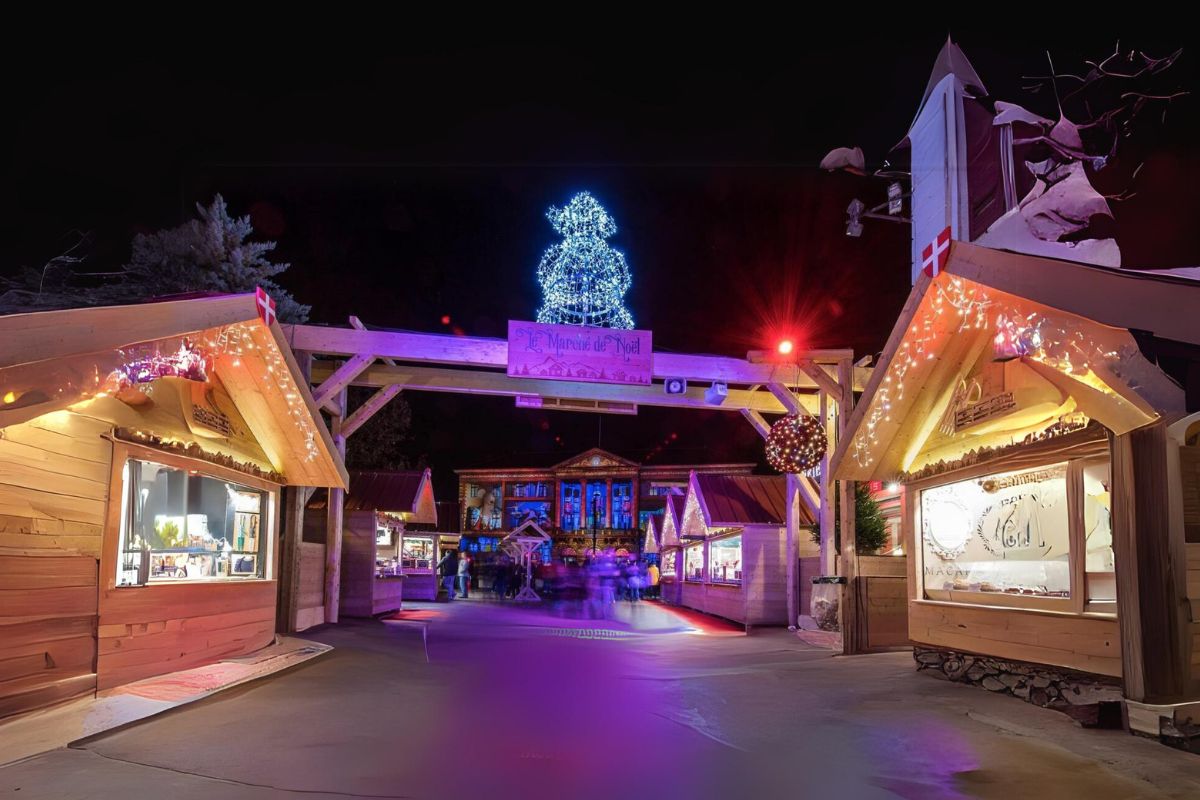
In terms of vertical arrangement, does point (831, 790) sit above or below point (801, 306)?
below

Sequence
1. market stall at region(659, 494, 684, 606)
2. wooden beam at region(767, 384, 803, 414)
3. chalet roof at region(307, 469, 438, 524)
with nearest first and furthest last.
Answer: wooden beam at region(767, 384, 803, 414) → chalet roof at region(307, 469, 438, 524) → market stall at region(659, 494, 684, 606)

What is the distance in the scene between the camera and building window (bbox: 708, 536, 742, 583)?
63.8 feet

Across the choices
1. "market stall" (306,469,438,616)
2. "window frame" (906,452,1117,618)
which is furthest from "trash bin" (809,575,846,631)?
"market stall" (306,469,438,616)

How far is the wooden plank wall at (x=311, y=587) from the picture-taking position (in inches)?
590

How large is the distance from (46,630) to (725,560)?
15.9m

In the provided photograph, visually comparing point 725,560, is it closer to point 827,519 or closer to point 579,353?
point 827,519

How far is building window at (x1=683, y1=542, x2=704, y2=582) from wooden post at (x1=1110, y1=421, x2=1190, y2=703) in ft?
57.3

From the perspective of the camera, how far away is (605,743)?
20.3ft

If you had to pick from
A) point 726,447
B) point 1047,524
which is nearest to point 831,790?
point 1047,524

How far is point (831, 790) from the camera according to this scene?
4953mm

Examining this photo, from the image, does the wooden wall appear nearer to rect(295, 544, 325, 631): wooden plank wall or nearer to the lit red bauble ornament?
rect(295, 544, 325, 631): wooden plank wall

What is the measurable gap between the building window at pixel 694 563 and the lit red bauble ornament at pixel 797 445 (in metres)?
10.3

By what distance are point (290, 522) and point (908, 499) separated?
981 cm

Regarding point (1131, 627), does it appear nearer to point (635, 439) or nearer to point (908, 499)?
point (908, 499)
